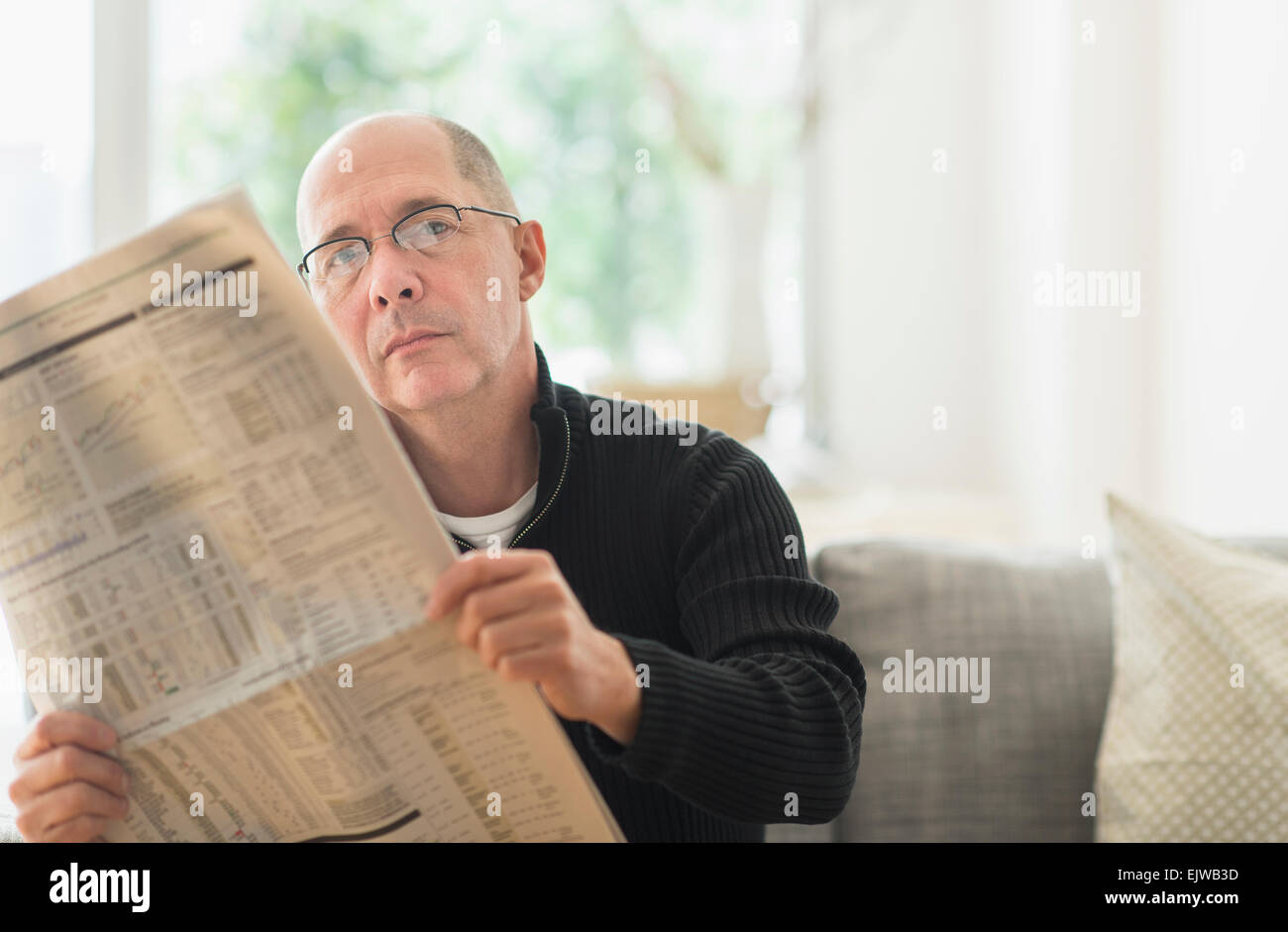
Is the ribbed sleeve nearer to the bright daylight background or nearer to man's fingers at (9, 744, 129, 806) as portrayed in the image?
man's fingers at (9, 744, 129, 806)

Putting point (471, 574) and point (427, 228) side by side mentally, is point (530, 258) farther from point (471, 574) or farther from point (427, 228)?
point (471, 574)

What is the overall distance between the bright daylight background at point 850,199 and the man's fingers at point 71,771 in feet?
5.41

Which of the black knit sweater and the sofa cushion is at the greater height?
the black knit sweater

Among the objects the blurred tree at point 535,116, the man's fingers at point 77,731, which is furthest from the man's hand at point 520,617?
the blurred tree at point 535,116

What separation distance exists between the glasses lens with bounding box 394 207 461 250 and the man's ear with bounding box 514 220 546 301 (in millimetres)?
112

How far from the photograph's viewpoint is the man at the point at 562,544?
0.69 metres

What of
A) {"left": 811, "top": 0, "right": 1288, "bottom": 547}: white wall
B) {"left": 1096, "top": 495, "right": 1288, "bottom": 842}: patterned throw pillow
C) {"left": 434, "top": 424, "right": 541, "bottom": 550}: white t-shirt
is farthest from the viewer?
{"left": 811, "top": 0, "right": 1288, "bottom": 547}: white wall

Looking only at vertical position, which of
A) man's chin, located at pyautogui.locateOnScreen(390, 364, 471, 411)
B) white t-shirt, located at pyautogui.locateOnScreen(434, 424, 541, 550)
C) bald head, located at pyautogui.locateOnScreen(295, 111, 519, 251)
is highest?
bald head, located at pyautogui.locateOnScreen(295, 111, 519, 251)

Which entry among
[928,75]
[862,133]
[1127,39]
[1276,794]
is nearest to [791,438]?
[862,133]

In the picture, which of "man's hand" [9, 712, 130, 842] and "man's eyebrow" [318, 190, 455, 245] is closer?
"man's hand" [9, 712, 130, 842]

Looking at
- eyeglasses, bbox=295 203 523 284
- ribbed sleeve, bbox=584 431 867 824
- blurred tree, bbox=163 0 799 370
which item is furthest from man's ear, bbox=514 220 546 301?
blurred tree, bbox=163 0 799 370

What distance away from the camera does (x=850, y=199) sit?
9.85 feet

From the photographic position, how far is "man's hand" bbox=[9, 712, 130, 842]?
71 centimetres
